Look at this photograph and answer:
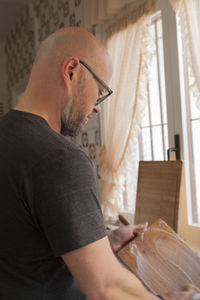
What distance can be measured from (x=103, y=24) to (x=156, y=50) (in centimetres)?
62

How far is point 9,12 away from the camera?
154 inches

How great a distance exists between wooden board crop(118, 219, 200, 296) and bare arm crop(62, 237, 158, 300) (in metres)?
0.30

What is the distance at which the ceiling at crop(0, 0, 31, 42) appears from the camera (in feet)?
12.0

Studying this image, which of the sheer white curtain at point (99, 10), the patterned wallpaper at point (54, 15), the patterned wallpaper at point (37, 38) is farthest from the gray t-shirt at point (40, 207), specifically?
the patterned wallpaper at point (54, 15)

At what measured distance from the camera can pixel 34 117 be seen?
2.28ft

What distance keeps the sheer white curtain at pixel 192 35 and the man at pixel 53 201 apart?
3.00 ft

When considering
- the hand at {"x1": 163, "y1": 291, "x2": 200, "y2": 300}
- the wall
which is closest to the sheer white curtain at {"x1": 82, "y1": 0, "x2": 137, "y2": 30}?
the hand at {"x1": 163, "y1": 291, "x2": 200, "y2": 300}

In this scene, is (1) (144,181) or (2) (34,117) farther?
(1) (144,181)

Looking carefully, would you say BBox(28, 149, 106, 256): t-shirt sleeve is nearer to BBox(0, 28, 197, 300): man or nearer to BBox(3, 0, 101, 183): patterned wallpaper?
BBox(0, 28, 197, 300): man

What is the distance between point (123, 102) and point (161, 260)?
1.37 m

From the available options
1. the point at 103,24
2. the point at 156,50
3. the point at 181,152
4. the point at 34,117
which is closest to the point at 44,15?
the point at 103,24

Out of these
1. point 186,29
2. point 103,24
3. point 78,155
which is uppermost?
point 103,24

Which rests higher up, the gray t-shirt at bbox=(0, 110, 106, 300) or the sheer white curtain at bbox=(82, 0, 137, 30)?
the sheer white curtain at bbox=(82, 0, 137, 30)

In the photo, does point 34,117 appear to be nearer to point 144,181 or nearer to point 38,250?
point 38,250
